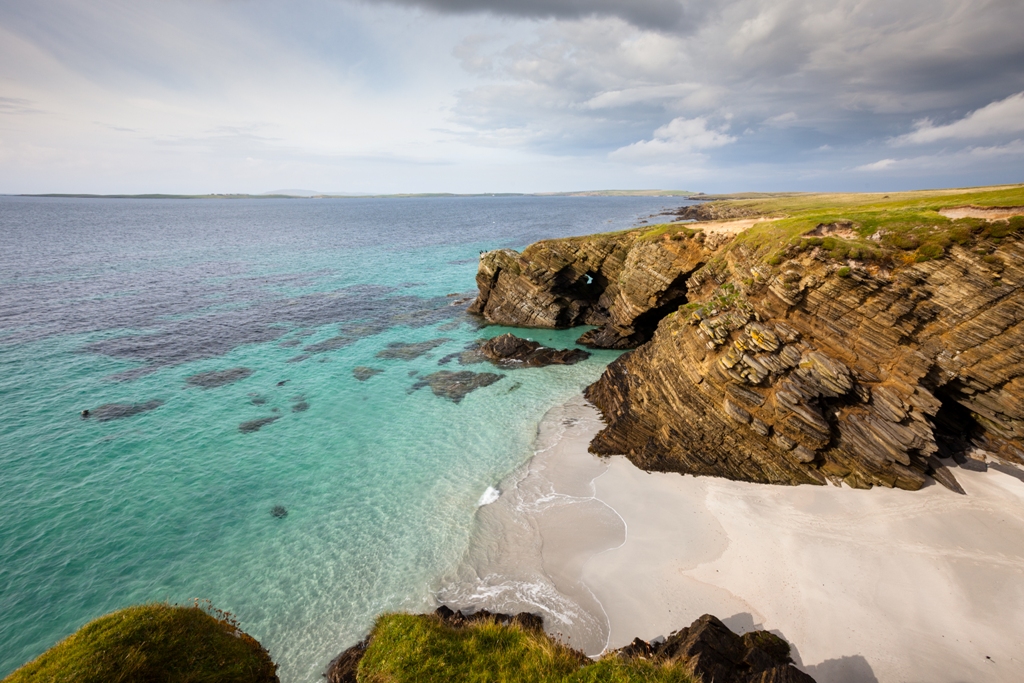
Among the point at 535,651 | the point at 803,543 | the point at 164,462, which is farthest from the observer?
the point at 164,462

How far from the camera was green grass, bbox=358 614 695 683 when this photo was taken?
10.7 meters

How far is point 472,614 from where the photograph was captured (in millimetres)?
16609

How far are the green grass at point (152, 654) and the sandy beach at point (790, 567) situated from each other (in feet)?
29.4

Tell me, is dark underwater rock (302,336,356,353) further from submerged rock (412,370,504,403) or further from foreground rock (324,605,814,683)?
foreground rock (324,605,814,683)

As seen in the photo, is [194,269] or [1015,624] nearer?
[1015,624]

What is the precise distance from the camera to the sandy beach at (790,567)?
14516 mm

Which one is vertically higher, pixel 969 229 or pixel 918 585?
pixel 969 229

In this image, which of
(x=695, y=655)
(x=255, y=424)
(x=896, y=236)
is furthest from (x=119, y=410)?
(x=896, y=236)

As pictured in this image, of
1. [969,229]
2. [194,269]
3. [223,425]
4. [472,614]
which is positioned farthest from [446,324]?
[194,269]

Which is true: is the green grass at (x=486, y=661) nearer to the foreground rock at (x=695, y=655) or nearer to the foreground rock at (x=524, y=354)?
the foreground rock at (x=695, y=655)

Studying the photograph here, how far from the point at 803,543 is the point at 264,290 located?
69.0 metres

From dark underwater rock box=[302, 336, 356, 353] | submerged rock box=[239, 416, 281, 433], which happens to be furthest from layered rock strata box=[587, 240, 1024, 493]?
dark underwater rock box=[302, 336, 356, 353]

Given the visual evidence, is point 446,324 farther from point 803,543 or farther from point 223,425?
point 803,543

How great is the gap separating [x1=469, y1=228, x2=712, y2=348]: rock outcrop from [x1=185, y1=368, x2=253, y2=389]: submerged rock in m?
26.0
